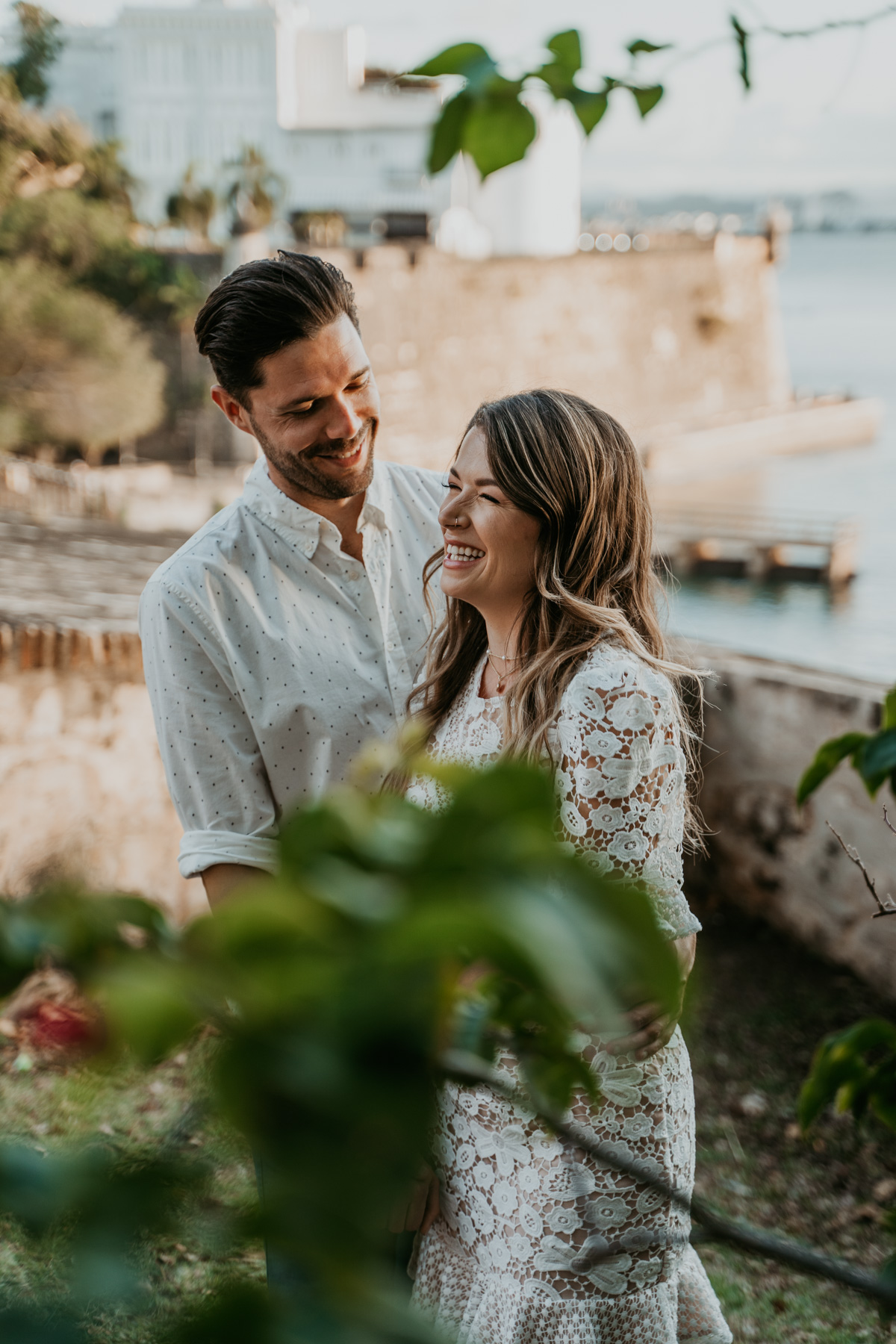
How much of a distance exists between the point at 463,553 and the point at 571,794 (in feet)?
1.11

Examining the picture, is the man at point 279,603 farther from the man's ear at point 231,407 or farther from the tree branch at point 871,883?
the tree branch at point 871,883

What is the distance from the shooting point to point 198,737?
1486 millimetres

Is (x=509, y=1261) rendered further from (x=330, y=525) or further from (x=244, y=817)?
(x=330, y=525)

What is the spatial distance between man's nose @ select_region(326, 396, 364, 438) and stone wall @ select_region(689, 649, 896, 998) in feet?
6.20

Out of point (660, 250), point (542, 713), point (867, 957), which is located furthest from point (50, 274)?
point (542, 713)

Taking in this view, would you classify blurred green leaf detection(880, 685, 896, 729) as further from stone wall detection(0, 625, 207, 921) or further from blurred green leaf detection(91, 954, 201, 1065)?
stone wall detection(0, 625, 207, 921)

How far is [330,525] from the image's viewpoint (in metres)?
1.64

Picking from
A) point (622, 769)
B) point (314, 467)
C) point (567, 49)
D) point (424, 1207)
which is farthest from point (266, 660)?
point (567, 49)

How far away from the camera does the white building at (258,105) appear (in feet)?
81.1

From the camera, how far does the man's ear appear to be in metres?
1.67

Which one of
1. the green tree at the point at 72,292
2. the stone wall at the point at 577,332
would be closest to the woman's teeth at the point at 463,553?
the green tree at the point at 72,292

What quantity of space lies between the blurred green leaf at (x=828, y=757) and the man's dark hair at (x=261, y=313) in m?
1.05

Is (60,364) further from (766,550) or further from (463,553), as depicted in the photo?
(463,553)

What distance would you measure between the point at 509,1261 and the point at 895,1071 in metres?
0.73
